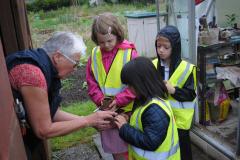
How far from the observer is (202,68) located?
146 inches

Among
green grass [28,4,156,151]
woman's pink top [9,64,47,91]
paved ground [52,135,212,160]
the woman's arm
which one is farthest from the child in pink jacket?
green grass [28,4,156,151]

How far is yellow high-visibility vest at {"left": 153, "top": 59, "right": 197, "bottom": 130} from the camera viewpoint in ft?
9.05

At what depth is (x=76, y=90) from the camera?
648 centimetres

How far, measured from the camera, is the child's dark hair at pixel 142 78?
2.01 meters

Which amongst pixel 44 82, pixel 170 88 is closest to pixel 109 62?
pixel 170 88

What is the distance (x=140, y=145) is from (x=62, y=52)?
0.83 m

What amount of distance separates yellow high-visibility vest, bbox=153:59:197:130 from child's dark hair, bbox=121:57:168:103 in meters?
0.73

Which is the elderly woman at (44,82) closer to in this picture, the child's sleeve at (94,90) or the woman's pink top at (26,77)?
the woman's pink top at (26,77)

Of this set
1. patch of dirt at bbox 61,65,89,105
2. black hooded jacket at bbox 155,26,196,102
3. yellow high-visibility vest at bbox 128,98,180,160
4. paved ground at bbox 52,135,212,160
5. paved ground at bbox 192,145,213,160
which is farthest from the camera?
patch of dirt at bbox 61,65,89,105

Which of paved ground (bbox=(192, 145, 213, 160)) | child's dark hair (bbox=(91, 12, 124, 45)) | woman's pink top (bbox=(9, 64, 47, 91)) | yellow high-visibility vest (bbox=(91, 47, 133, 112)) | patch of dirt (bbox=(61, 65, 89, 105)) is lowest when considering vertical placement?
paved ground (bbox=(192, 145, 213, 160))

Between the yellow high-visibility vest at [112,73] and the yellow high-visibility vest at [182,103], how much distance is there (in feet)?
1.40

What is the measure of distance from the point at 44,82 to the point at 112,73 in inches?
33.1

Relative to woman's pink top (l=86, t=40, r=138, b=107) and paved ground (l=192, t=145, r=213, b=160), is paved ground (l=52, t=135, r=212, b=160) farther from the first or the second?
woman's pink top (l=86, t=40, r=138, b=107)

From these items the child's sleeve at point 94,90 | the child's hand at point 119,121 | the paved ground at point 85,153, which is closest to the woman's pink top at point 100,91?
the child's sleeve at point 94,90
